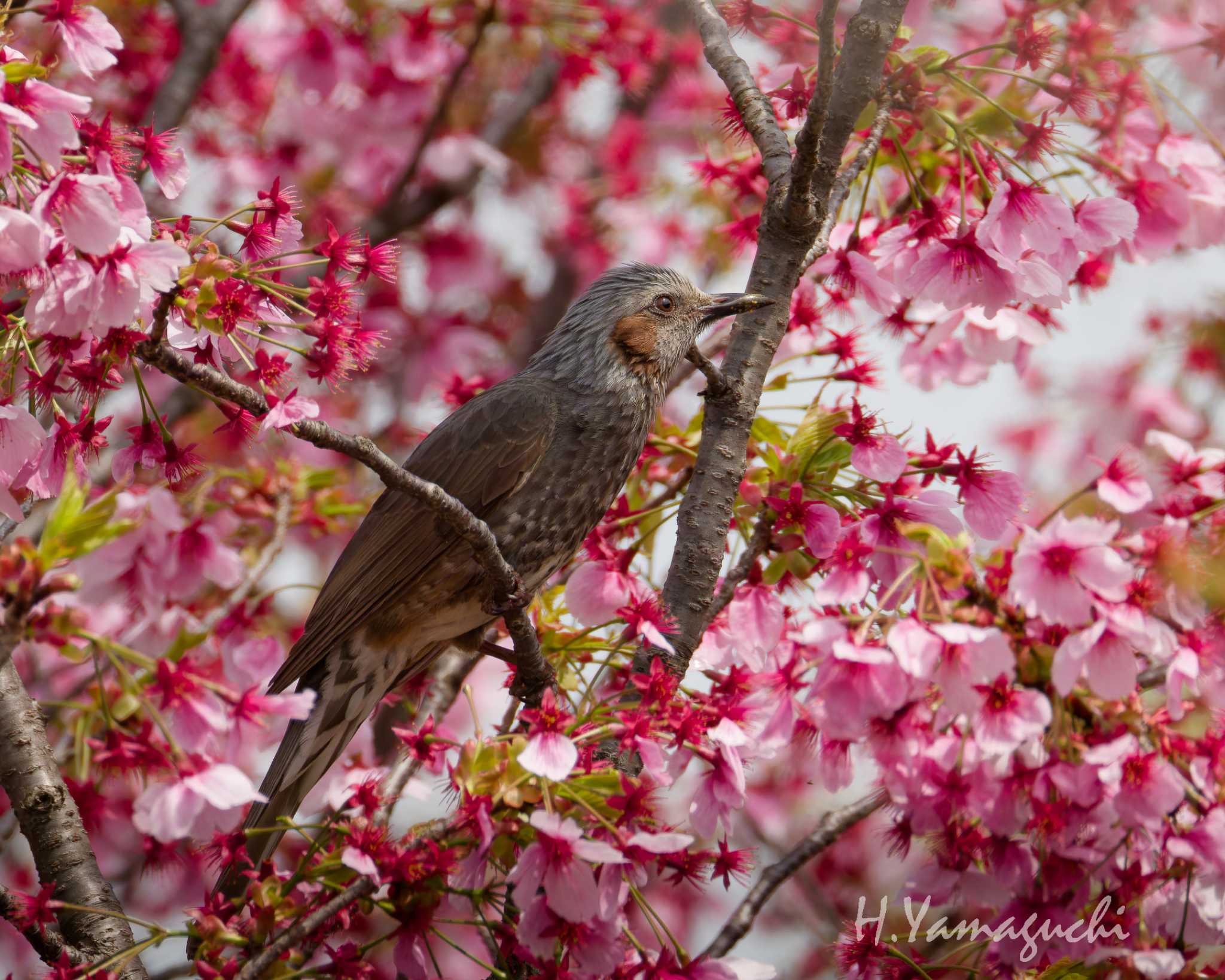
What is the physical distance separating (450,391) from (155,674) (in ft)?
Result: 6.69

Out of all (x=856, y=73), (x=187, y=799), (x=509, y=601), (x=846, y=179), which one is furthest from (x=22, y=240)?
(x=846, y=179)

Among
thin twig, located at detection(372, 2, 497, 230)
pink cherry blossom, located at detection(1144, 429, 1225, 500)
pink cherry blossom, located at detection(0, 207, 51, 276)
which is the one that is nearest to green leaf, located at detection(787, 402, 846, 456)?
pink cherry blossom, located at detection(1144, 429, 1225, 500)

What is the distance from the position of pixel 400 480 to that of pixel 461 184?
374 centimetres

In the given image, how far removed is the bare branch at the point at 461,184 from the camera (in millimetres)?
5559

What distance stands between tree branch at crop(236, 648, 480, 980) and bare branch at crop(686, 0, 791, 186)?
153 centimetres

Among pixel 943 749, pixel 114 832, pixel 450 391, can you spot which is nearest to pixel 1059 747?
pixel 943 749

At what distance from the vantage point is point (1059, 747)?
249cm

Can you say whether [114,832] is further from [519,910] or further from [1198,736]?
[1198,736]

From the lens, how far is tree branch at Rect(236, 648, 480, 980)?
7.48ft

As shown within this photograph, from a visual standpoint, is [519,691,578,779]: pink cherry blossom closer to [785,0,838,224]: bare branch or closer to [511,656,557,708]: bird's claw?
[511,656,557,708]: bird's claw

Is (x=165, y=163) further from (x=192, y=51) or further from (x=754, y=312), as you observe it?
(x=192, y=51)

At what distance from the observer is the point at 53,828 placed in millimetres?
2791

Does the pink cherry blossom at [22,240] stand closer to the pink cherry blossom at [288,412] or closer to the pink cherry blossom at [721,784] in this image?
the pink cherry blossom at [288,412]

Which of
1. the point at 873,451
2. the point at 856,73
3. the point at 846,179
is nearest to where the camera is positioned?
the point at 856,73
